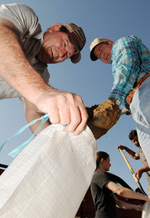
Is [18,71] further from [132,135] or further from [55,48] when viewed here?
[132,135]

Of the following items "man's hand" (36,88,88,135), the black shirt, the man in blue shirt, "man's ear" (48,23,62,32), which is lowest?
the black shirt

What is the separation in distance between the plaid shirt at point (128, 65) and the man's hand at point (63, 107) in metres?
0.80

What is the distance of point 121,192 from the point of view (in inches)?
77.8

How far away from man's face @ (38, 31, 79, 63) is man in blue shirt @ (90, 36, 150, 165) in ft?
1.26

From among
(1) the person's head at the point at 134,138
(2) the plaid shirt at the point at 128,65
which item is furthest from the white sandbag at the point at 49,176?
(1) the person's head at the point at 134,138

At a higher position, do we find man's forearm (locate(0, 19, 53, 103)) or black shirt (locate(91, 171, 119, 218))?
man's forearm (locate(0, 19, 53, 103))

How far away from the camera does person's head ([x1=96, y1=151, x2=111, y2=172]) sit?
2.41 meters

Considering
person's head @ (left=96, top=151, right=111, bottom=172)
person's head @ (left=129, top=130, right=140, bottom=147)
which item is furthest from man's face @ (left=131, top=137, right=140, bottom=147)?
person's head @ (left=96, top=151, right=111, bottom=172)

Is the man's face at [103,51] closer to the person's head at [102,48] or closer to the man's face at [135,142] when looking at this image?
the person's head at [102,48]

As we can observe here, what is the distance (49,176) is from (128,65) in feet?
3.33

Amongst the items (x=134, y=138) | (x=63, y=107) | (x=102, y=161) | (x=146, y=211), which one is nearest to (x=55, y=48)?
(x=63, y=107)

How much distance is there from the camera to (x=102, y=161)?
8.09 ft

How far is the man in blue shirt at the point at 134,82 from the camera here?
109 centimetres

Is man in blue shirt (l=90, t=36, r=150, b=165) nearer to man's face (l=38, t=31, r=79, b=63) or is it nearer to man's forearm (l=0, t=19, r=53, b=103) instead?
man's face (l=38, t=31, r=79, b=63)
